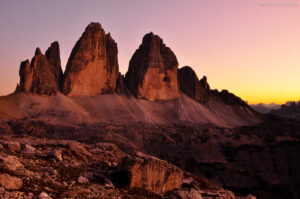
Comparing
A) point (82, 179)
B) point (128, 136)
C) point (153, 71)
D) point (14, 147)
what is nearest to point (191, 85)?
point (153, 71)

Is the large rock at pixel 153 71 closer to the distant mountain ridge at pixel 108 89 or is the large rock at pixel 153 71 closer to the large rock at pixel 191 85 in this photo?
the distant mountain ridge at pixel 108 89

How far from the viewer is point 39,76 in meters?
86.5

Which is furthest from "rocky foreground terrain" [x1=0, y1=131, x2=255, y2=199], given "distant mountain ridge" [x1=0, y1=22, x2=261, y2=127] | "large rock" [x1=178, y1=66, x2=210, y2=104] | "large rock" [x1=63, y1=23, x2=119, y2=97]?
"large rock" [x1=178, y1=66, x2=210, y2=104]

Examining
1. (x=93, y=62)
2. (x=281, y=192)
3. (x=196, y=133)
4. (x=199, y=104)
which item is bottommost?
(x=281, y=192)

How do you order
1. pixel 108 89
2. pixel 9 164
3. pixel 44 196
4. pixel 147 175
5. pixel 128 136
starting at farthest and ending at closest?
pixel 108 89, pixel 128 136, pixel 147 175, pixel 9 164, pixel 44 196

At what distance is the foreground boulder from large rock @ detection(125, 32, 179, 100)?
294 ft

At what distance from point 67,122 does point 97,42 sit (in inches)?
1443

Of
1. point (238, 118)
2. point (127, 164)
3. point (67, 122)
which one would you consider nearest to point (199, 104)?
point (238, 118)

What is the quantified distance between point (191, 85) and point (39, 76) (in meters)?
67.7

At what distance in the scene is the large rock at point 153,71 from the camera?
109 meters

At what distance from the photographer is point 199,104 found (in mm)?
122812

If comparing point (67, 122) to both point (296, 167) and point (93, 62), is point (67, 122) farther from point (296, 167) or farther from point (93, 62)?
point (296, 167)

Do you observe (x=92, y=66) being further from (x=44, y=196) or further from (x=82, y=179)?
(x=44, y=196)

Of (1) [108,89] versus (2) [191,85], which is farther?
(2) [191,85]
